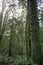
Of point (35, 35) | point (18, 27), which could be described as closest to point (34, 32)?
point (35, 35)

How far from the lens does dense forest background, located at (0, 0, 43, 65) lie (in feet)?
22.4

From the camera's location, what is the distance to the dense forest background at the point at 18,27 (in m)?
6.81

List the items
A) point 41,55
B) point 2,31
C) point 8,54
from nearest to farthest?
point 41,55
point 8,54
point 2,31

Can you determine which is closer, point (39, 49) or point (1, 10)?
point (39, 49)

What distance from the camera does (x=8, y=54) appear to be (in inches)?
300

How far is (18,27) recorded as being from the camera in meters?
8.00

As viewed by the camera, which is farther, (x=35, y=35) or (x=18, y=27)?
(x=18, y=27)

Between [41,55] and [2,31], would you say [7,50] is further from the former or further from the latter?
[41,55]

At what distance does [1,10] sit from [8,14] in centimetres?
52

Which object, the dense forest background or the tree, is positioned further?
the dense forest background

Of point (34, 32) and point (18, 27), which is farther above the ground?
point (18, 27)

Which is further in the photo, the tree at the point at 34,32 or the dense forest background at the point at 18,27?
the dense forest background at the point at 18,27

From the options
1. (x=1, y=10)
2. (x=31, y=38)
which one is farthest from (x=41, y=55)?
(x=1, y=10)

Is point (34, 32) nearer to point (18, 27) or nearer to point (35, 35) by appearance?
point (35, 35)
